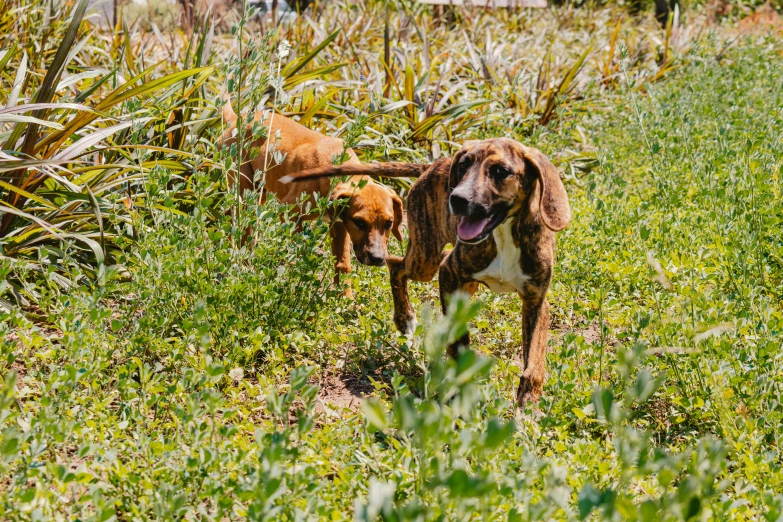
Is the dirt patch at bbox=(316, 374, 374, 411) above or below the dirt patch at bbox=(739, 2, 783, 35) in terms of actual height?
below

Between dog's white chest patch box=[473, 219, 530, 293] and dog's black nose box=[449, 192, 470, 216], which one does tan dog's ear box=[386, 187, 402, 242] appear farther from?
dog's black nose box=[449, 192, 470, 216]

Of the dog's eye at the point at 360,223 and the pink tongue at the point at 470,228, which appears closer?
the pink tongue at the point at 470,228

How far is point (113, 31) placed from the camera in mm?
8211

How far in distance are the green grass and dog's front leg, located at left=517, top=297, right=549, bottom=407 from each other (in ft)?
0.27

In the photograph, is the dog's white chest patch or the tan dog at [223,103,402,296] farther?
the tan dog at [223,103,402,296]

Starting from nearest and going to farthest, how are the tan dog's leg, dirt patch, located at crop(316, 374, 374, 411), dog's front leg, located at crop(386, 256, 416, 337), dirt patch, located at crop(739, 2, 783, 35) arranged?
dirt patch, located at crop(316, 374, 374, 411)
dog's front leg, located at crop(386, 256, 416, 337)
the tan dog's leg
dirt patch, located at crop(739, 2, 783, 35)

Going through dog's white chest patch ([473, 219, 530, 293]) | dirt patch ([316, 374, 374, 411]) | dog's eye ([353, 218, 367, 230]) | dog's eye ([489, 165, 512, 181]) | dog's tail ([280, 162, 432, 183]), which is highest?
dog's eye ([489, 165, 512, 181])

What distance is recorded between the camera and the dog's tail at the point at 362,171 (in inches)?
171

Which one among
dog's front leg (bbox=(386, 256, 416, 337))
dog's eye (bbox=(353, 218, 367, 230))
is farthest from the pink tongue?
dog's eye (bbox=(353, 218, 367, 230))

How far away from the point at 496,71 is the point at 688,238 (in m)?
5.05

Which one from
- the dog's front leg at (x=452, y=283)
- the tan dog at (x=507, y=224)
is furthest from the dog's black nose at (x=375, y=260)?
the dog's front leg at (x=452, y=283)

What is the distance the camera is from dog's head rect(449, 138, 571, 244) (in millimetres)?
3688

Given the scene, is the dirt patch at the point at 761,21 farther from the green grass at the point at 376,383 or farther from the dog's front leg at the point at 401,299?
the dog's front leg at the point at 401,299

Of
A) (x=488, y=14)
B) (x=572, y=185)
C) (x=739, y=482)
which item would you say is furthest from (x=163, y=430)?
(x=488, y=14)
